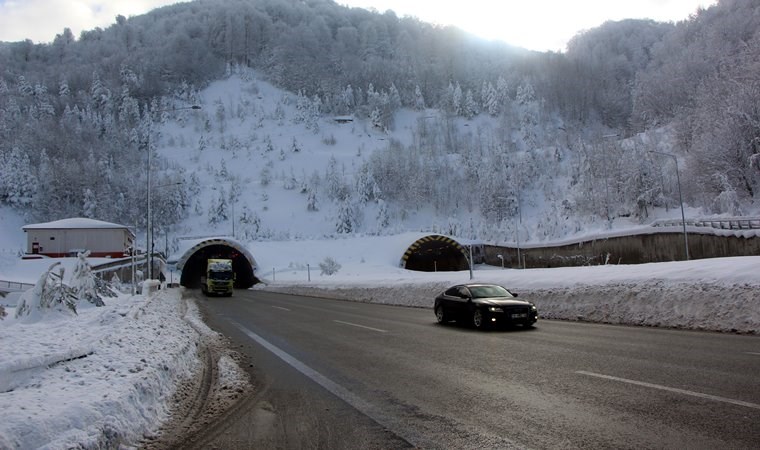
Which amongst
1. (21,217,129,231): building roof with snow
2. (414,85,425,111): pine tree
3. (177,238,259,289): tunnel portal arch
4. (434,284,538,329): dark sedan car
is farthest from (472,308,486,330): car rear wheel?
(414,85,425,111): pine tree

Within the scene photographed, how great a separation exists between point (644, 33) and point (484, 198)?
125 metres

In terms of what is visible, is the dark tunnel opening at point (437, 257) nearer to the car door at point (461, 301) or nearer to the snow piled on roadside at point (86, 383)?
the car door at point (461, 301)

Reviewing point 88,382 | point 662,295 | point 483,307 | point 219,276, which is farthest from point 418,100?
point 88,382

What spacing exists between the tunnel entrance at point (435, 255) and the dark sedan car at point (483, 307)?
46.2 m

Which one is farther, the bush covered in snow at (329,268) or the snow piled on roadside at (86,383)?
the bush covered in snow at (329,268)

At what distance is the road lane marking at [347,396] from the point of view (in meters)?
5.59

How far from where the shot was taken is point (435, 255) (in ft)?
232

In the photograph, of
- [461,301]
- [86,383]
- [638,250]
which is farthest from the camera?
[638,250]

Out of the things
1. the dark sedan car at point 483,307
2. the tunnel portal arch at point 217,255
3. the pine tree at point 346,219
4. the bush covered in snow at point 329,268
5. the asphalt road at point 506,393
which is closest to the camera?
the asphalt road at point 506,393

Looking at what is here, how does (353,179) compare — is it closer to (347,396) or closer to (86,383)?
(347,396)

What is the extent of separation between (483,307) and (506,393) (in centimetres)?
812

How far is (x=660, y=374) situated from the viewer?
777 centimetres

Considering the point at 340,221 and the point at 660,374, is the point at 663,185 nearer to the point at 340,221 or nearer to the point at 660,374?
the point at 340,221

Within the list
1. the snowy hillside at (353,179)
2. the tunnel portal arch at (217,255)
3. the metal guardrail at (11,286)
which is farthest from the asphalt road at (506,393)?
the snowy hillside at (353,179)
